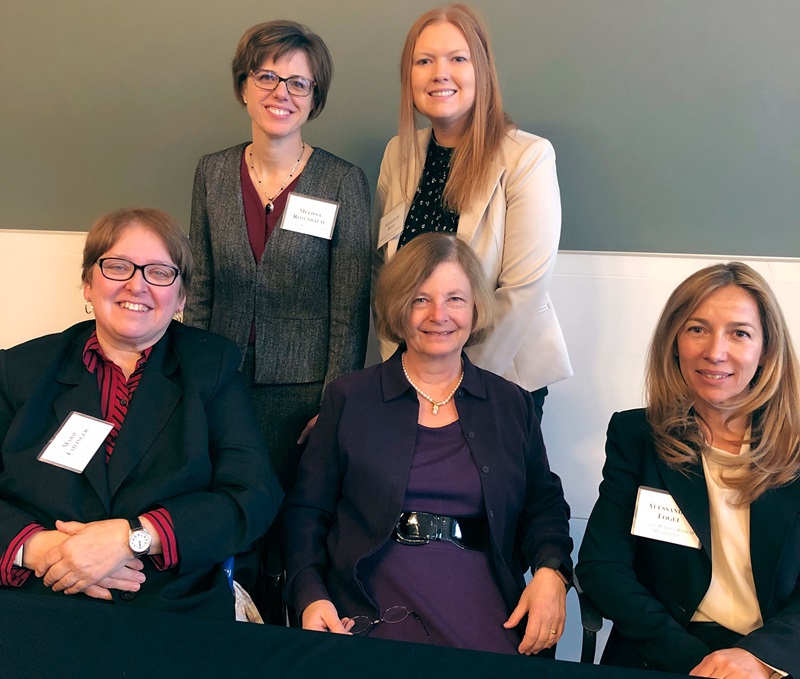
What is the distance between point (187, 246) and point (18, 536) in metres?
0.77

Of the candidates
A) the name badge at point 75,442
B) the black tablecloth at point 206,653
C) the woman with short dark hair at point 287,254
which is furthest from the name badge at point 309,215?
the black tablecloth at point 206,653

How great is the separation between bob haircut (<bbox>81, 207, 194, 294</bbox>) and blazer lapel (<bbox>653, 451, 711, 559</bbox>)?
1272 millimetres

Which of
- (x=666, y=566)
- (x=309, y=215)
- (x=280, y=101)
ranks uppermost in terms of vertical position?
(x=280, y=101)

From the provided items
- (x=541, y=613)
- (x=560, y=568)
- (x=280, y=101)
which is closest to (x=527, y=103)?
(x=280, y=101)

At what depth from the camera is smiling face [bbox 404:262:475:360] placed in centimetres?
192

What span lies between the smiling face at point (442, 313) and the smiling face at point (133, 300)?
2.02 feet

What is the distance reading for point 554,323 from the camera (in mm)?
2357

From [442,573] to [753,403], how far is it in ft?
2.72

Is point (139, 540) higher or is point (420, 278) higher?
point (420, 278)

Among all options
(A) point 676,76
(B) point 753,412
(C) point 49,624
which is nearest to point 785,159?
(A) point 676,76

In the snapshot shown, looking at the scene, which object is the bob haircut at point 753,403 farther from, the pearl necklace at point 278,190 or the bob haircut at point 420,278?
the pearl necklace at point 278,190

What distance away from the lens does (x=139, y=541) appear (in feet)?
5.26

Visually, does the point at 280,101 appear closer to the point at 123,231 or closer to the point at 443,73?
the point at 443,73

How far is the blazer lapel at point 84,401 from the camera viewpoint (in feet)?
5.52
